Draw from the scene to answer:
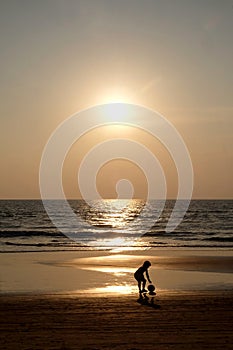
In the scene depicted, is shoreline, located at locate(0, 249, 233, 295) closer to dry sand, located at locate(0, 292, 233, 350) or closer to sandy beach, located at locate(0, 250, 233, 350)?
sandy beach, located at locate(0, 250, 233, 350)

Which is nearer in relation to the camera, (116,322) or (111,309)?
(116,322)

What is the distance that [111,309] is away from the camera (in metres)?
15.4

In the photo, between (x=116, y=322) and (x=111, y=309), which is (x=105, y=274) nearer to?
(x=111, y=309)

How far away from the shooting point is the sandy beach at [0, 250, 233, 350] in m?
11.8

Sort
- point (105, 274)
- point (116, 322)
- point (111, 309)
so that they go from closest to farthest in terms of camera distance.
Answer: point (116, 322) < point (111, 309) < point (105, 274)

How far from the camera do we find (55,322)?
13.8 m

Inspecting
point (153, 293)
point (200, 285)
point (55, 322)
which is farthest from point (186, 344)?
point (200, 285)

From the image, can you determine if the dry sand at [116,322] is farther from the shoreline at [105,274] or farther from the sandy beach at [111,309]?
the shoreline at [105,274]

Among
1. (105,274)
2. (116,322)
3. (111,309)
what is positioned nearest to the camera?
(116,322)

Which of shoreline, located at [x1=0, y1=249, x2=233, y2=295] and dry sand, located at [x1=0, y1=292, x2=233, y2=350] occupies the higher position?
shoreline, located at [x1=0, y1=249, x2=233, y2=295]

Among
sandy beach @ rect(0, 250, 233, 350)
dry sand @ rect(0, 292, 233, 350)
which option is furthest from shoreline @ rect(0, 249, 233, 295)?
dry sand @ rect(0, 292, 233, 350)

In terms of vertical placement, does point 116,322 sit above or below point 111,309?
below

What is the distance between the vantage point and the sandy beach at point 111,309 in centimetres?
1182

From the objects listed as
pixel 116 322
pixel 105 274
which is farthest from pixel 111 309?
pixel 105 274
